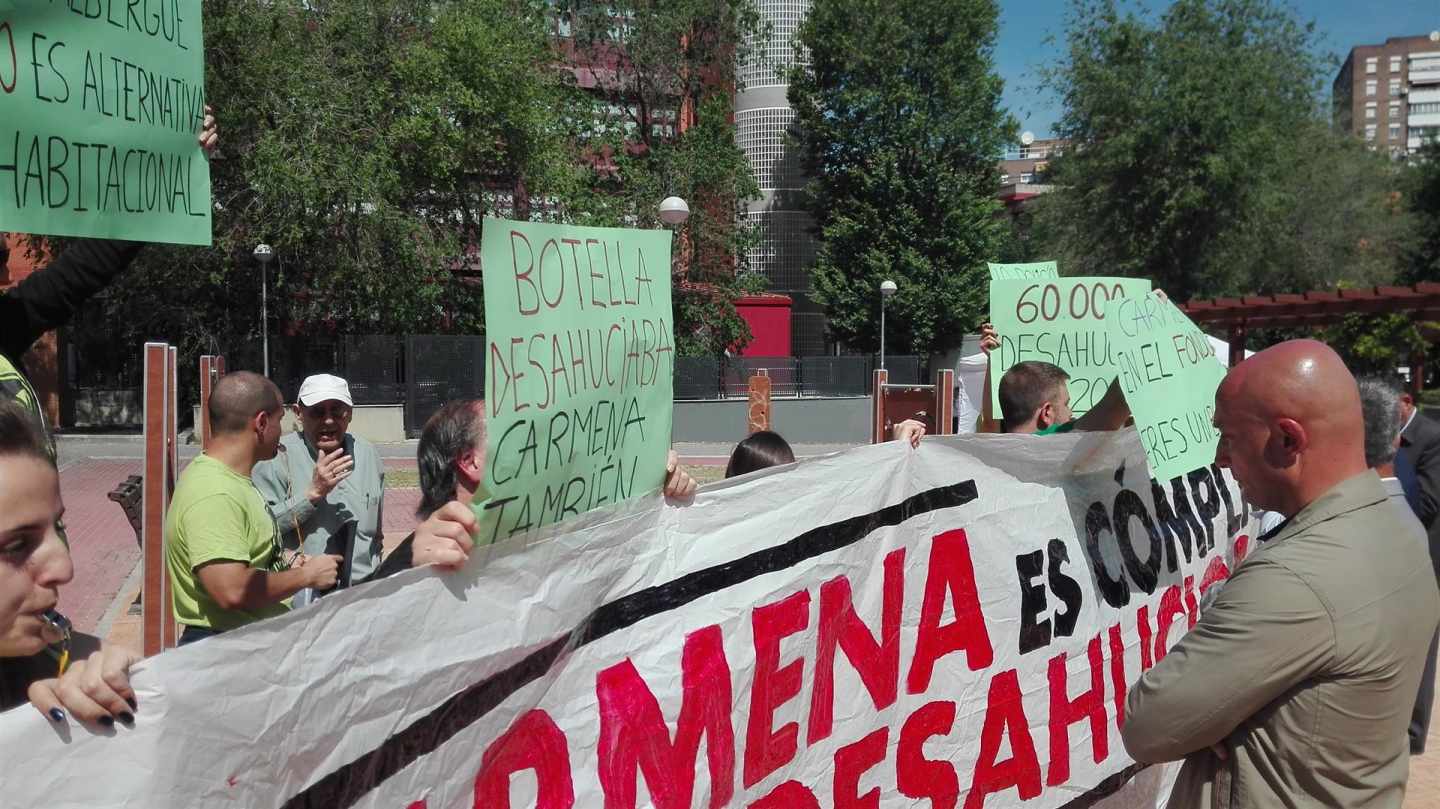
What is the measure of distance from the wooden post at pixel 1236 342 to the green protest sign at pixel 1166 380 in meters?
11.9

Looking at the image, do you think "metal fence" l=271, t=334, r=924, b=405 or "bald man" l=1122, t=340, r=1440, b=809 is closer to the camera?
"bald man" l=1122, t=340, r=1440, b=809

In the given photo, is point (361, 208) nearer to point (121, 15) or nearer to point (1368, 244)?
point (121, 15)

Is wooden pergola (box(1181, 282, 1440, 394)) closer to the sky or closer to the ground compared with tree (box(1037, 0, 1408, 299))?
closer to the ground

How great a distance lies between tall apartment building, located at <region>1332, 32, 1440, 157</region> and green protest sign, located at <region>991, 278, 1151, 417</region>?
11962 centimetres

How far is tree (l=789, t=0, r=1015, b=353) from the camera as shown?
122 feet

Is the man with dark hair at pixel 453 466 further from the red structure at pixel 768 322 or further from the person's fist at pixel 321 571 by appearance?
the red structure at pixel 768 322

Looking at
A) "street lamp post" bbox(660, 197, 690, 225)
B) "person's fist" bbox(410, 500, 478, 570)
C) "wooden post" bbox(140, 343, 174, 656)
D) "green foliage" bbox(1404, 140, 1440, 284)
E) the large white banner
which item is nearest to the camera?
the large white banner

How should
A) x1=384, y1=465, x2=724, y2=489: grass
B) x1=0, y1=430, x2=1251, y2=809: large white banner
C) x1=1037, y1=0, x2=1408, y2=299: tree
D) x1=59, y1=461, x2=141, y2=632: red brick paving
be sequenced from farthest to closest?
1. x1=1037, y1=0, x2=1408, y2=299: tree
2. x1=384, y1=465, x2=724, y2=489: grass
3. x1=59, y1=461, x2=141, y2=632: red brick paving
4. x1=0, y1=430, x2=1251, y2=809: large white banner

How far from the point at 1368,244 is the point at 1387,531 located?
46.1 m

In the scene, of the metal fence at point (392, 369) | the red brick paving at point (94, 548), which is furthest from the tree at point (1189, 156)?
the red brick paving at point (94, 548)

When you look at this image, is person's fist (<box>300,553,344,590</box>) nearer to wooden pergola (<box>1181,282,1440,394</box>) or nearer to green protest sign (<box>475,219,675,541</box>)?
green protest sign (<box>475,219,675,541</box>)

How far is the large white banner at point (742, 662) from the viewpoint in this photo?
167cm

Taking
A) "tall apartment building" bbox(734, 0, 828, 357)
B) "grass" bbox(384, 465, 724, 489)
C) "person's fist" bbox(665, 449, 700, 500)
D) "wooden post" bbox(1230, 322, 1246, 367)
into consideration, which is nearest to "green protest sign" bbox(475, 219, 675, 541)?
"person's fist" bbox(665, 449, 700, 500)

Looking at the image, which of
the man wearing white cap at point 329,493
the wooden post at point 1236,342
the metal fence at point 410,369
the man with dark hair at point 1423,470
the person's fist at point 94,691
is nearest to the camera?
the person's fist at point 94,691
